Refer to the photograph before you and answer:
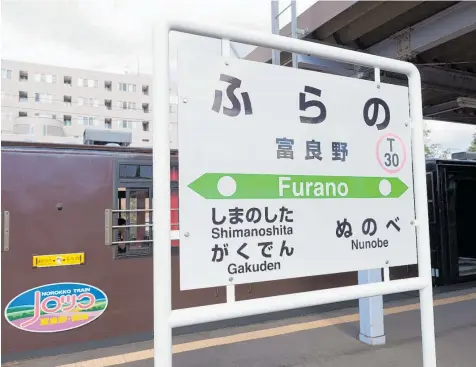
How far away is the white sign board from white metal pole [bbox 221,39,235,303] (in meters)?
0.05

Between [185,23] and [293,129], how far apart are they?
0.64 m

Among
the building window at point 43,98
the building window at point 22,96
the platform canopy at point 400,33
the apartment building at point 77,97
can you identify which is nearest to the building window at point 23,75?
the apartment building at point 77,97

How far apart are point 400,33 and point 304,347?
4.65 m

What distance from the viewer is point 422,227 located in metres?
2.17

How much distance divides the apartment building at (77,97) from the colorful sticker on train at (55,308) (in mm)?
34693

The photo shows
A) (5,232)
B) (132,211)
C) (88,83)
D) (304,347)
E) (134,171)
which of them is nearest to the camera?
(5,232)

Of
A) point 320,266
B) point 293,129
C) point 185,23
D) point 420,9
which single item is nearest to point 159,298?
point 320,266

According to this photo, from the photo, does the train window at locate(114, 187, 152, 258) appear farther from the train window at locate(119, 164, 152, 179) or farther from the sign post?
the sign post

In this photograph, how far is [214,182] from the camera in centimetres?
165

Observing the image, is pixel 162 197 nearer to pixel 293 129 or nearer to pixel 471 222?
pixel 293 129

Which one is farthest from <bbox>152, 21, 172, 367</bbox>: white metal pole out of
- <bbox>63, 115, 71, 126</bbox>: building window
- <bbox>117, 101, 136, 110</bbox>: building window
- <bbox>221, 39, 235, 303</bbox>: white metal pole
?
<bbox>117, 101, 136, 110</bbox>: building window

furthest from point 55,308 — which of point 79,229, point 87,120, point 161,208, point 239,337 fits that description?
point 87,120

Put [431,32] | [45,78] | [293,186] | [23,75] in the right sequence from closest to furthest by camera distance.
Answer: [293,186], [431,32], [23,75], [45,78]

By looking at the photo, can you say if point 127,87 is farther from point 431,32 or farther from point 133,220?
point 133,220
